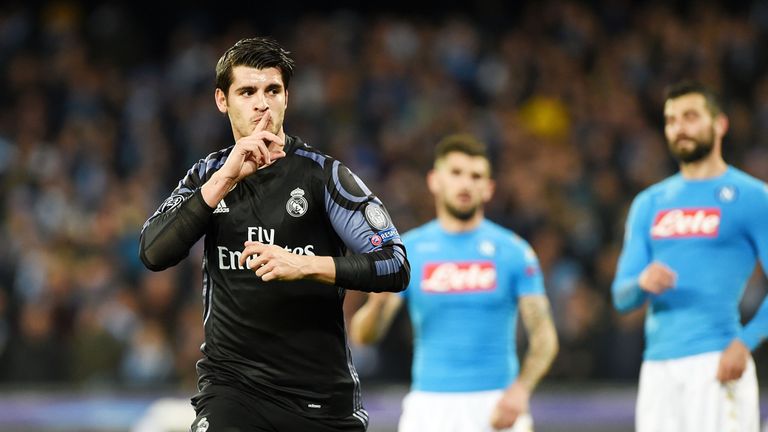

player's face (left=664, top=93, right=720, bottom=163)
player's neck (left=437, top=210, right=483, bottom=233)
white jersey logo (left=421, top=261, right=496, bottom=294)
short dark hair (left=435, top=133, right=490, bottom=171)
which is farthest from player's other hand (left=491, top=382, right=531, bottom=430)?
player's face (left=664, top=93, right=720, bottom=163)

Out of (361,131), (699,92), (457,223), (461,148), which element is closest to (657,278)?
(699,92)

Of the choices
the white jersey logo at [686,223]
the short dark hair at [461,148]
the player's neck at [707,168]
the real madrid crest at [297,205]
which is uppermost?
the short dark hair at [461,148]

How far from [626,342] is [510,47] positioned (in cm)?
648

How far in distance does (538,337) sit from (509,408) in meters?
0.55

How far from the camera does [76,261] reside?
44.1ft

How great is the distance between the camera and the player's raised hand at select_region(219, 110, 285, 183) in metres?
4.78

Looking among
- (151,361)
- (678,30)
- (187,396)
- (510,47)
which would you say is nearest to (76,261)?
(151,361)

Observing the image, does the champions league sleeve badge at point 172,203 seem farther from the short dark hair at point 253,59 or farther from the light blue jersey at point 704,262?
the light blue jersey at point 704,262

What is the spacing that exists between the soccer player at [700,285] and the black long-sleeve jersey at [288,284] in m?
2.10

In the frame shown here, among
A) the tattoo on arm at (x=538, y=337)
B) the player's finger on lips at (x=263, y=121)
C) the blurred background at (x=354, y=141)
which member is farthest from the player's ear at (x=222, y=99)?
the blurred background at (x=354, y=141)

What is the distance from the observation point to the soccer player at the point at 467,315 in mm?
7387

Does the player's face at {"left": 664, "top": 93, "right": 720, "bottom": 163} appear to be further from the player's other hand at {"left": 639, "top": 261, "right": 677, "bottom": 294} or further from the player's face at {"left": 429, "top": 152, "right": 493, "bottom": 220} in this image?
the player's face at {"left": 429, "top": 152, "right": 493, "bottom": 220}

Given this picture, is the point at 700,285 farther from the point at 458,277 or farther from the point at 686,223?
the point at 458,277

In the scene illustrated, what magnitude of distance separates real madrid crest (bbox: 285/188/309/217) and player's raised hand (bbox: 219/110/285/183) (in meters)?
0.27
